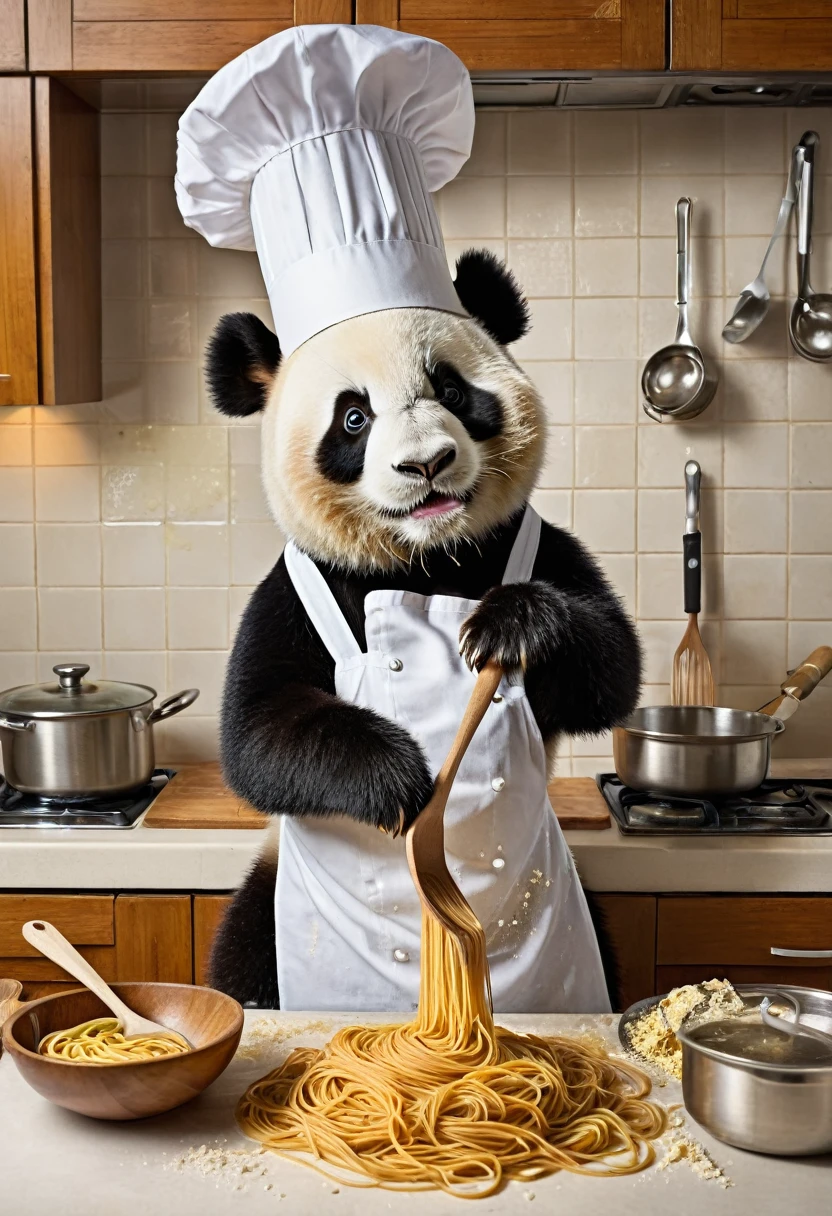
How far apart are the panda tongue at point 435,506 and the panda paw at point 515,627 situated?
97 mm

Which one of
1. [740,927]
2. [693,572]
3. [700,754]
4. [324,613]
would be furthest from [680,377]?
[324,613]

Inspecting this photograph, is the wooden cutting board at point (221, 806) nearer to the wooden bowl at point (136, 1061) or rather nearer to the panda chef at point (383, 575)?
the panda chef at point (383, 575)

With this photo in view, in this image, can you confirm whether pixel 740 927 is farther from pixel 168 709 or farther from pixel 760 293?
pixel 760 293

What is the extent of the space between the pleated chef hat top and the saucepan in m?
0.79

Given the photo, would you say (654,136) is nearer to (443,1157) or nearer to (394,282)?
(394,282)

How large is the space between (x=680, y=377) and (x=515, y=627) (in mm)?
1091

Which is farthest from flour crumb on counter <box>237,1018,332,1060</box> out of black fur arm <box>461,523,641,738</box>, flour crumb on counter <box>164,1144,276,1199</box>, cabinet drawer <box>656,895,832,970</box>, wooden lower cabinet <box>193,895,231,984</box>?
cabinet drawer <box>656,895,832,970</box>

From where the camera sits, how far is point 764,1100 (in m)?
0.85

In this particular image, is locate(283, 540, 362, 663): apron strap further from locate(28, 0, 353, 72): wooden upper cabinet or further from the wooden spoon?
locate(28, 0, 353, 72): wooden upper cabinet

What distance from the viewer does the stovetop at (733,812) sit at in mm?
1806

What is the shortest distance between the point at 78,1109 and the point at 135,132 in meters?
1.73

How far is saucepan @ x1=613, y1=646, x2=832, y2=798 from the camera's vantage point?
181cm

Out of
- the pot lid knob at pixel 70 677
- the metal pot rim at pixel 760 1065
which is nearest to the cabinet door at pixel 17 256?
the pot lid knob at pixel 70 677

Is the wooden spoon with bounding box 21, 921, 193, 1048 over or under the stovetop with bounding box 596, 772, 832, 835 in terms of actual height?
over
